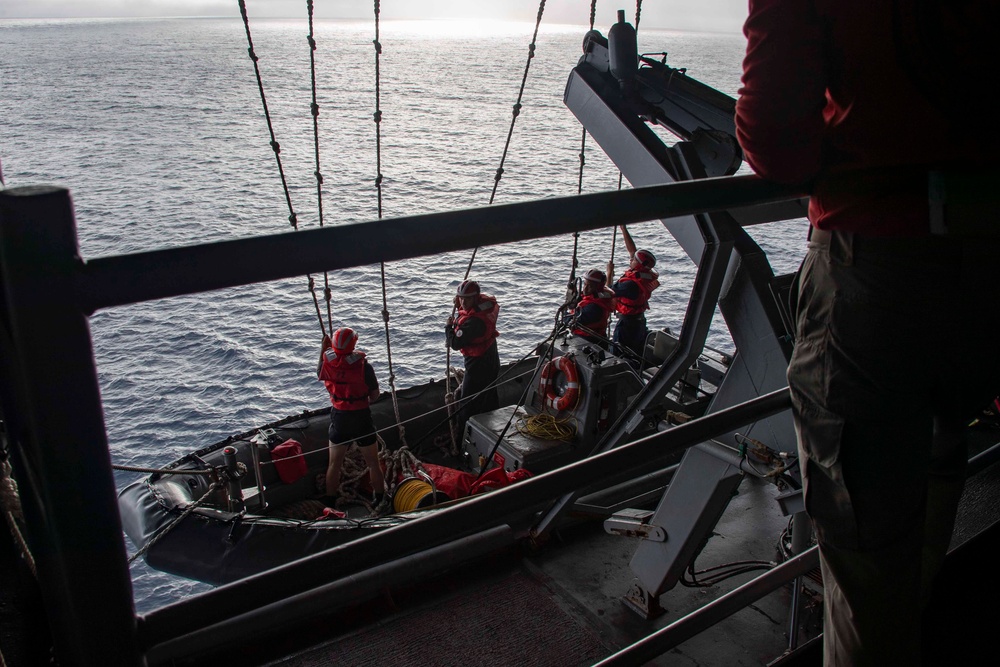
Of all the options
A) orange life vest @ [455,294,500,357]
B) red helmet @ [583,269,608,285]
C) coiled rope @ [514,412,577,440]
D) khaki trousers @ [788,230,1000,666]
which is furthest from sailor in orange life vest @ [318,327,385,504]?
khaki trousers @ [788,230,1000,666]

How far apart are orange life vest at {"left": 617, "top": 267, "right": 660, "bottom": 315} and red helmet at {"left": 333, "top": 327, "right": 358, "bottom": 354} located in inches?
141

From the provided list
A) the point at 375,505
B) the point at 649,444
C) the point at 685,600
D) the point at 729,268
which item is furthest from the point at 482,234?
the point at 375,505

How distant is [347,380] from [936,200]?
6.56 meters

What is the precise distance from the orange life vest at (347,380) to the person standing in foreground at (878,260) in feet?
20.6

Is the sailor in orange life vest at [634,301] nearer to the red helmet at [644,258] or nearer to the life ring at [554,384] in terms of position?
the red helmet at [644,258]

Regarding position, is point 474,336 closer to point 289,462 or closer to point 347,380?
point 347,380

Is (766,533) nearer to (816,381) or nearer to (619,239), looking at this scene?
(816,381)

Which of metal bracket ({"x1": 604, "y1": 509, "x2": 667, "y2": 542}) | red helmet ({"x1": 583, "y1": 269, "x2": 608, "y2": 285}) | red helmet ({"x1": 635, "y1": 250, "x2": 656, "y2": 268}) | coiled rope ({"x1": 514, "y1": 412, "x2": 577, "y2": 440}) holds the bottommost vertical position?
coiled rope ({"x1": 514, "y1": 412, "x2": 577, "y2": 440})

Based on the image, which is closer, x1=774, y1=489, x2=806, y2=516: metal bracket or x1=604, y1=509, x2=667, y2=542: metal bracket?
x1=774, y1=489, x2=806, y2=516: metal bracket

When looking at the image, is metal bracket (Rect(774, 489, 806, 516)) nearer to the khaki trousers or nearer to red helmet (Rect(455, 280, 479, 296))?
the khaki trousers

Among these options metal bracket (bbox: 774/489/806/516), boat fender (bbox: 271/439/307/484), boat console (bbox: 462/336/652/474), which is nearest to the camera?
metal bracket (bbox: 774/489/806/516)

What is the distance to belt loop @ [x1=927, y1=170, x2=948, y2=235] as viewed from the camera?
1035 mm

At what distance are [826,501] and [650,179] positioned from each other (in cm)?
213

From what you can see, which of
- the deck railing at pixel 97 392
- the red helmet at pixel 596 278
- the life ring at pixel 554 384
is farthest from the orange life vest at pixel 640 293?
the deck railing at pixel 97 392
